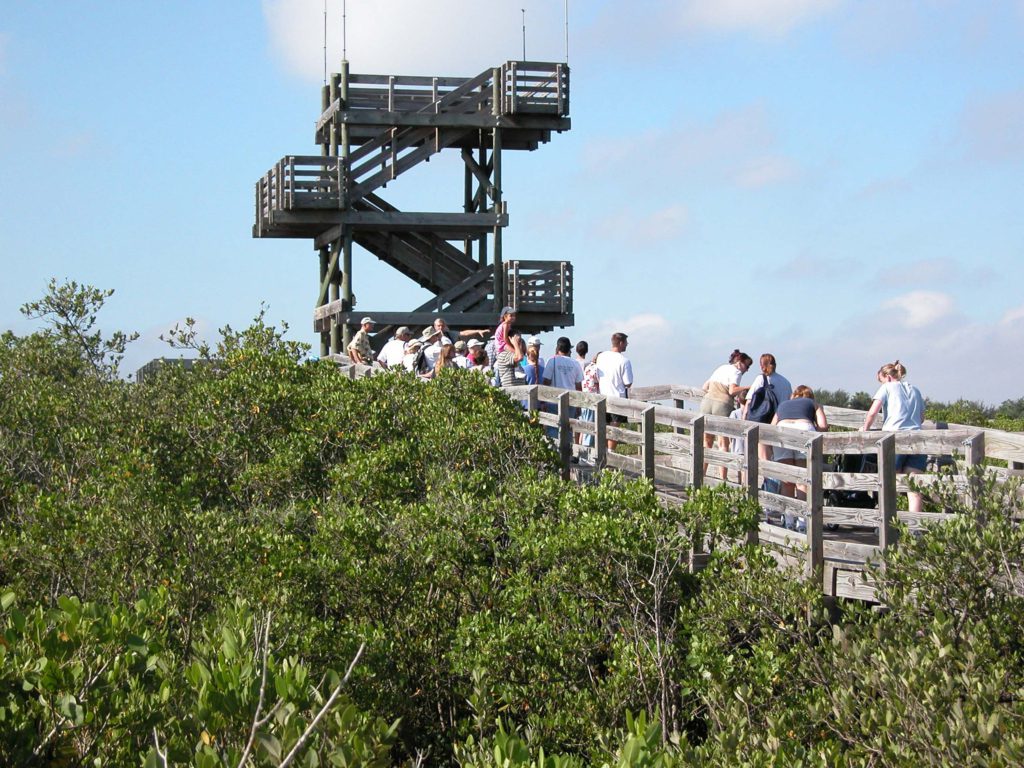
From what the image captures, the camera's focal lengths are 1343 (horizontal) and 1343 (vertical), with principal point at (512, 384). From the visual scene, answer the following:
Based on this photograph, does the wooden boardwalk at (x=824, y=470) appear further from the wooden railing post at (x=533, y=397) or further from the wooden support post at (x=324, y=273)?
the wooden support post at (x=324, y=273)

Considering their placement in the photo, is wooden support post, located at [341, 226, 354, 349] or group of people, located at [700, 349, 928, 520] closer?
group of people, located at [700, 349, 928, 520]

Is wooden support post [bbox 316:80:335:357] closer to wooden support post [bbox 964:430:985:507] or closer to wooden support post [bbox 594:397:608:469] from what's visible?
wooden support post [bbox 594:397:608:469]

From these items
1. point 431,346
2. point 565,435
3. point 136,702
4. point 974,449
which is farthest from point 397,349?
point 136,702

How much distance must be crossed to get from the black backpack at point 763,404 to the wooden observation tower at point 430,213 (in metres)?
16.0

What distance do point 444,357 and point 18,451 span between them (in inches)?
229

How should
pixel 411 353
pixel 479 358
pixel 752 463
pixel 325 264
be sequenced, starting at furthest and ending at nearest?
1. pixel 325 264
2. pixel 411 353
3. pixel 479 358
4. pixel 752 463

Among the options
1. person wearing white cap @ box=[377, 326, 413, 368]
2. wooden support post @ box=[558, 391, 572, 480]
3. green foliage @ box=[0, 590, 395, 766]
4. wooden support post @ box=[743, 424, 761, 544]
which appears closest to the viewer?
green foliage @ box=[0, 590, 395, 766]

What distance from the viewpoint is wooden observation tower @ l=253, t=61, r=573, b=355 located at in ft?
97.2

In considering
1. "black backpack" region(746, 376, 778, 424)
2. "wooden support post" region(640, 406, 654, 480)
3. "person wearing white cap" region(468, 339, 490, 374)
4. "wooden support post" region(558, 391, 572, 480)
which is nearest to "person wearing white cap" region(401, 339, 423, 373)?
"person wearing white cap" region(468, 339, 490, 374)

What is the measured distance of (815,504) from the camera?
35.2 feet

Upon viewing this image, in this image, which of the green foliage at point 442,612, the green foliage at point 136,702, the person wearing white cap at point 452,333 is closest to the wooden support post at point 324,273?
the person wearing white cap at point 452,333

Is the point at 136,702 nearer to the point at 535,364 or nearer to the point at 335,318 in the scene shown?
the point at 535,364

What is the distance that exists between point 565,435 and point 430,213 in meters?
15.6

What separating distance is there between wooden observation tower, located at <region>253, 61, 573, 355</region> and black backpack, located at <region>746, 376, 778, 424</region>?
16036 millimetres
